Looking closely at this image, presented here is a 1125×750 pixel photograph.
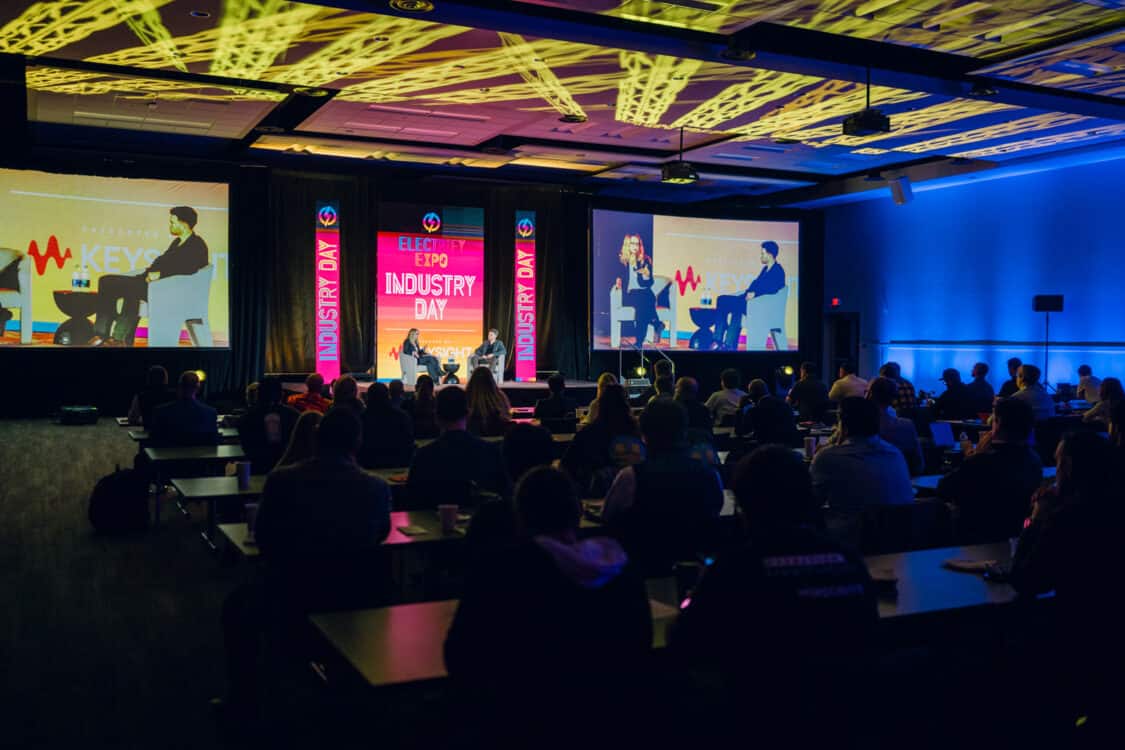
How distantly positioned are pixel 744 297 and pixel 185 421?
1288 cm

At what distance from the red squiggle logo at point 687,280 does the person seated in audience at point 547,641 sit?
Result: 1571 centimetres

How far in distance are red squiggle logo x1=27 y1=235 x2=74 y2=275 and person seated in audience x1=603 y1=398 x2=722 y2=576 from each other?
1213 centimetres

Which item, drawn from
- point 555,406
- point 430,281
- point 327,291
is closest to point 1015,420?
point 555,406

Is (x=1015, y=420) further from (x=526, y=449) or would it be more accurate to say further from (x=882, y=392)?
(x=526, y=449)

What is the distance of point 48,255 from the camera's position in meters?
13.5

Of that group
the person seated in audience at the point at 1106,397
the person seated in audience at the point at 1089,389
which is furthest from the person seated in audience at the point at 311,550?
the person seated in audience at the point at 1089,389

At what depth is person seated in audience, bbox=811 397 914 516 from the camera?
4367mm

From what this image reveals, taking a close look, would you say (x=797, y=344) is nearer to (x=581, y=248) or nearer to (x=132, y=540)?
(x=581, y=248)

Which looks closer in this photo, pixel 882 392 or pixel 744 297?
pixel 882 392

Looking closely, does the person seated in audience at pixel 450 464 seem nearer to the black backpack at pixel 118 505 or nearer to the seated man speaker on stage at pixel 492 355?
the black backpack at pixel 118 505

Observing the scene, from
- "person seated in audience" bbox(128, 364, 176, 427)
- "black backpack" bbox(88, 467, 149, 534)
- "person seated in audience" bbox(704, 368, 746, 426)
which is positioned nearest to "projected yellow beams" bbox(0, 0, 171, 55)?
"person seated in audience" bbox(128, 364, 176, 427)

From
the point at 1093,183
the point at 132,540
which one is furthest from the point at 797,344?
the point at 132,540

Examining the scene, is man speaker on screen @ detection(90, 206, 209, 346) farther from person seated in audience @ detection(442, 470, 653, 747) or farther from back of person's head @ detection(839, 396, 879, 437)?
person seated in audience @ detection(442, 470, 653, 747)

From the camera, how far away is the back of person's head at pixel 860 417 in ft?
14.5
